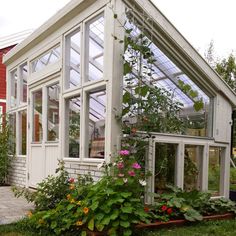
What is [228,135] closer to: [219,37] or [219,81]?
[219,81]

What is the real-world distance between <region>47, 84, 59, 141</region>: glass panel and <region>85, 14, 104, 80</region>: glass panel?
112cm

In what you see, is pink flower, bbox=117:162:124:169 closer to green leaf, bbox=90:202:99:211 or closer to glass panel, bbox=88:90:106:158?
green leaf, bbox=90:202:99:211

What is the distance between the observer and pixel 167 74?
4.88 m

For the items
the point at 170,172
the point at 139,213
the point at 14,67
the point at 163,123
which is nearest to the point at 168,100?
the point at 163,123

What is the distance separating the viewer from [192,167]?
507 cm

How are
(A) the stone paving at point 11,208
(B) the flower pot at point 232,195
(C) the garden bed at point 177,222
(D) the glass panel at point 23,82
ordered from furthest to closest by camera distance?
(D) the glass panel at point 23,82 < (B) the flower pot at point 232,195 < (A) the stone paving at point 11,208 < (C) the garden bed at point 177,222

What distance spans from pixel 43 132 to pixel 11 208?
5.43 feet

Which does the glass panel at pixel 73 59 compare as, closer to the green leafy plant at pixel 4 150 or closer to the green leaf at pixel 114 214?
the green leaf at pixel 114 214

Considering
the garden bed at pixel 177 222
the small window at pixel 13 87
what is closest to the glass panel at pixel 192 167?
the garden bed at pixel 177 222

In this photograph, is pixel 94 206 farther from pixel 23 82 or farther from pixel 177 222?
pixel 23 82

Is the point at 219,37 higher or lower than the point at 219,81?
higher

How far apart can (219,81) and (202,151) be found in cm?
115

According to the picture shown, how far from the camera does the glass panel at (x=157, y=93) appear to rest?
4359 millimetres

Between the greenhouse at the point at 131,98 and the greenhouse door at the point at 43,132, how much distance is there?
2cm
